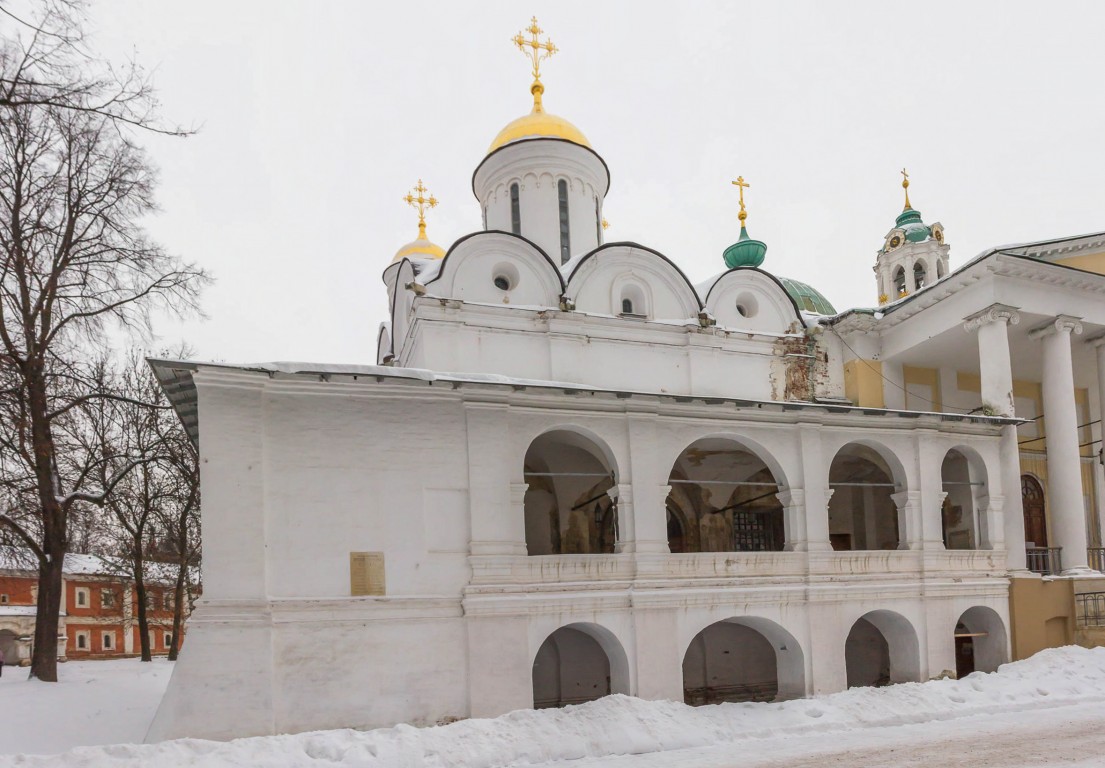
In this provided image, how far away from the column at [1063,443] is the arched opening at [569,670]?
9.30 meters

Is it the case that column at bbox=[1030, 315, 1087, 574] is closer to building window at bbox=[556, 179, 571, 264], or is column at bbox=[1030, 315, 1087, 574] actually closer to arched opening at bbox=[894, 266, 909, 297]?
building window at bbox=[556, 179, 571, 264]

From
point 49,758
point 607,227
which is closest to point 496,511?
point 49,758

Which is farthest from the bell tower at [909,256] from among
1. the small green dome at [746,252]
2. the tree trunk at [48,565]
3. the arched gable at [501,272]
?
the tree trunk at [48,565]

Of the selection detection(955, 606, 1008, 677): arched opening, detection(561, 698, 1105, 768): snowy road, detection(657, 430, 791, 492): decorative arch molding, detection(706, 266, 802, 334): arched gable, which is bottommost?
detection(561, 698, 1105, 768): snowy road

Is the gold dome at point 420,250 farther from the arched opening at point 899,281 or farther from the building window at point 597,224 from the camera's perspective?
the arched opening at point 899,281

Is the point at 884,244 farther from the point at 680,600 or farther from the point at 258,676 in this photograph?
the point at 258,676

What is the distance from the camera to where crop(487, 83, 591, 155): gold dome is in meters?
22.0

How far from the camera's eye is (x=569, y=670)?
15.9 meters

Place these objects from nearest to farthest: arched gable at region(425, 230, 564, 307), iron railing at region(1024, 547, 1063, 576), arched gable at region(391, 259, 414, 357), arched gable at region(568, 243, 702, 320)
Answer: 1. iron railing at region(1024, 547, 1063, 576)
2. arched gable at region(425, 230, 564, 307)
3. arched gable at region(568, 243, 702, 320)
4. arched gable at region(391, 259, 414, 357)

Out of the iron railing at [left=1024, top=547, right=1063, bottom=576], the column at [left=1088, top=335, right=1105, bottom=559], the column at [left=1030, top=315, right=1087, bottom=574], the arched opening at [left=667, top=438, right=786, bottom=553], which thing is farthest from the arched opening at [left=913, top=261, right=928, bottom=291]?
the arched opening at [left=667, top=438, right=786, bottom=553]

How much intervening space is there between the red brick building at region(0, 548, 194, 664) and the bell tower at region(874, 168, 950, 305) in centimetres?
3188

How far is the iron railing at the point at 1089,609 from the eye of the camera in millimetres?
16406

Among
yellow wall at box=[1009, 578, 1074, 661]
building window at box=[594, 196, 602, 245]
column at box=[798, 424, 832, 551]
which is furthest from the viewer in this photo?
building window at box=[594, 196, 602, 245]

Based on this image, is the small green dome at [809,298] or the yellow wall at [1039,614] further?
the small green dome at [809,298]
